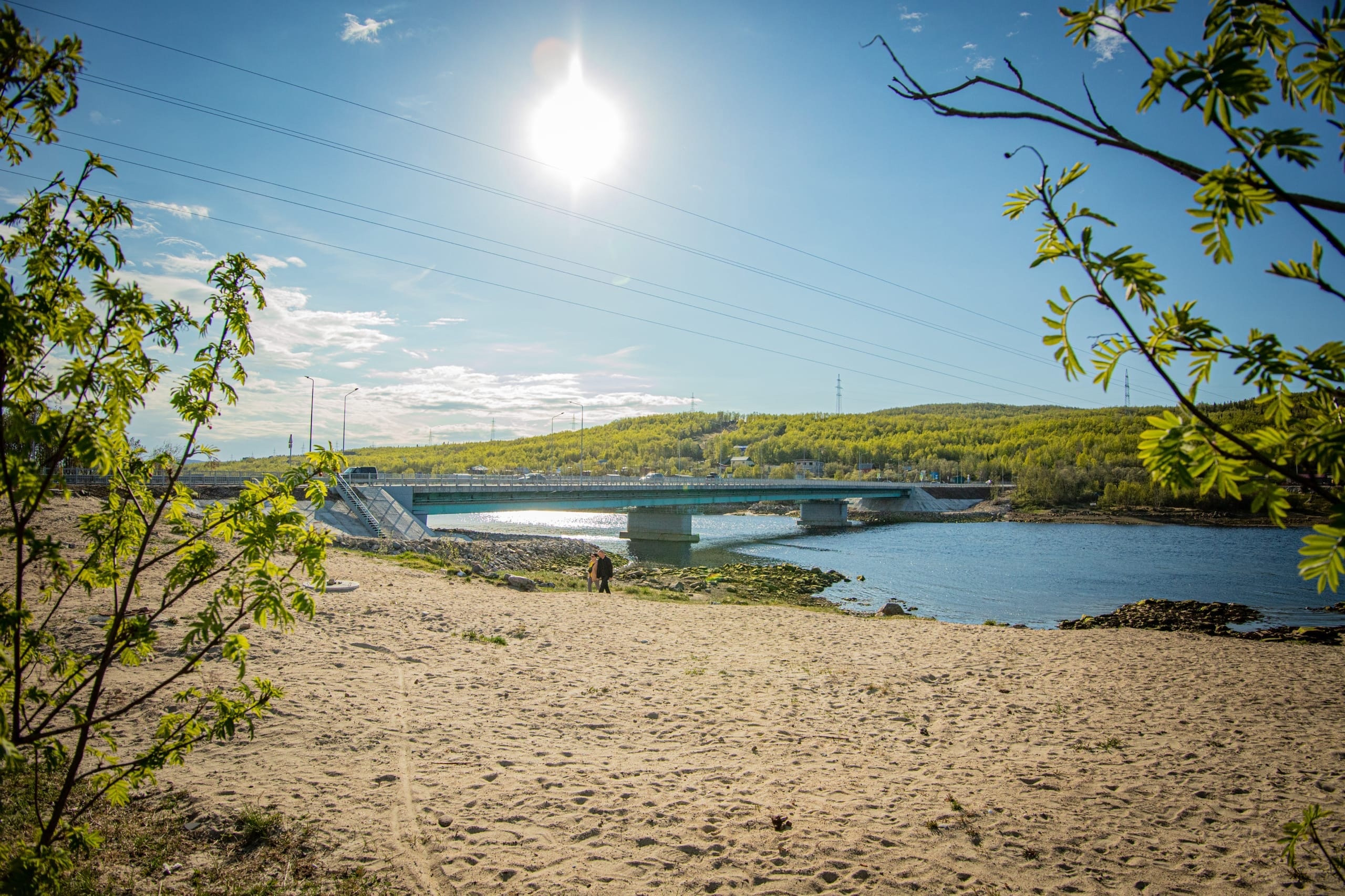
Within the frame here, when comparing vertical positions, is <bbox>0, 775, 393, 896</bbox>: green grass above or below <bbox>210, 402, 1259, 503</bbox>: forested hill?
below

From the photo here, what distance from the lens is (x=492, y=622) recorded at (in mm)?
14875

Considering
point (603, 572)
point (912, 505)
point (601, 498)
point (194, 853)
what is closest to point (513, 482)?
point (601, 498)

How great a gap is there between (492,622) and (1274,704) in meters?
14.3

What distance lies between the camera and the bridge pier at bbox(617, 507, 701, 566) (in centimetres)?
5900

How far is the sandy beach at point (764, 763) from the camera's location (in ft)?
18.7

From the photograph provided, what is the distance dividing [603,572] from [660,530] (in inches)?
1618

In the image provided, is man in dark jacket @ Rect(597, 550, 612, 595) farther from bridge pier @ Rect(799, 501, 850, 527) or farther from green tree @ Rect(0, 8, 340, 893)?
bridge pier @ Rect(799, 501, 850, 527)

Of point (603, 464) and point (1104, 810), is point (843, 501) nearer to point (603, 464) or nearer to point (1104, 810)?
point (1104, 810)

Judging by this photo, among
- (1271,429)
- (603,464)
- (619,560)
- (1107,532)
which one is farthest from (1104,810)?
(603,464)

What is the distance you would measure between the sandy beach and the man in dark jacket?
7.57m

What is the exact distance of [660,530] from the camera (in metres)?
63.3

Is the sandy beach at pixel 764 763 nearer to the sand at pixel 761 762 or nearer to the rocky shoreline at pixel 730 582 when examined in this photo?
the sand at pixel 761 762

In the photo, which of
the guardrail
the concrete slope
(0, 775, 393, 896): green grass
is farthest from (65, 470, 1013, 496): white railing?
(0, 775, 393, 896): green grass

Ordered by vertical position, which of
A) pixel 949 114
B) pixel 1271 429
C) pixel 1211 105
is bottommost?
pixel 1271 429
